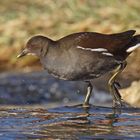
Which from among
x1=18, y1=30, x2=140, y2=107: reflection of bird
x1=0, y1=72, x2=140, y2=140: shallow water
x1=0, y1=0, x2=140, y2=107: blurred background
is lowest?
x1=0, y1=72, x2=140, y2=140: shallow water

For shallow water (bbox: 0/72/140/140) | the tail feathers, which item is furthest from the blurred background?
shallow water (bbox: 0/72/140/140)

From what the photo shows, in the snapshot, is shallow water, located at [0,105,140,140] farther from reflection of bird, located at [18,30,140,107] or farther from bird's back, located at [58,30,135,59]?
bird's back, located at [58,30,135,59]

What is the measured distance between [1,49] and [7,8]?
5.77 feet

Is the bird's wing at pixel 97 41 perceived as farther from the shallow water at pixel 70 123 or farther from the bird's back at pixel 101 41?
the shallow water at pixel 70 123

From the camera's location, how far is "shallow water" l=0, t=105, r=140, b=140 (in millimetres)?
6867

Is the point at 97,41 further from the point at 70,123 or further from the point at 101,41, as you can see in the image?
the point at 70,123

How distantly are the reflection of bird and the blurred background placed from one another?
423cm

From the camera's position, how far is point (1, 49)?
15.5 meters

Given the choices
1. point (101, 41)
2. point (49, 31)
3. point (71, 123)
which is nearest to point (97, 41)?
point (101, 41)

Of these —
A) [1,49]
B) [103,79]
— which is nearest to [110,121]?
[103,79]

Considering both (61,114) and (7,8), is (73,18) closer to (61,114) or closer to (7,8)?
(7,8)

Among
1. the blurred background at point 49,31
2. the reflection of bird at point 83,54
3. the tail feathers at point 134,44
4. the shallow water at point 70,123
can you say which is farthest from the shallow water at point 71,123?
the blurred background at point 49,31

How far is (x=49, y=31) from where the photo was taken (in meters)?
15.8

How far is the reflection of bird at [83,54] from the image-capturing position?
27.6ft
